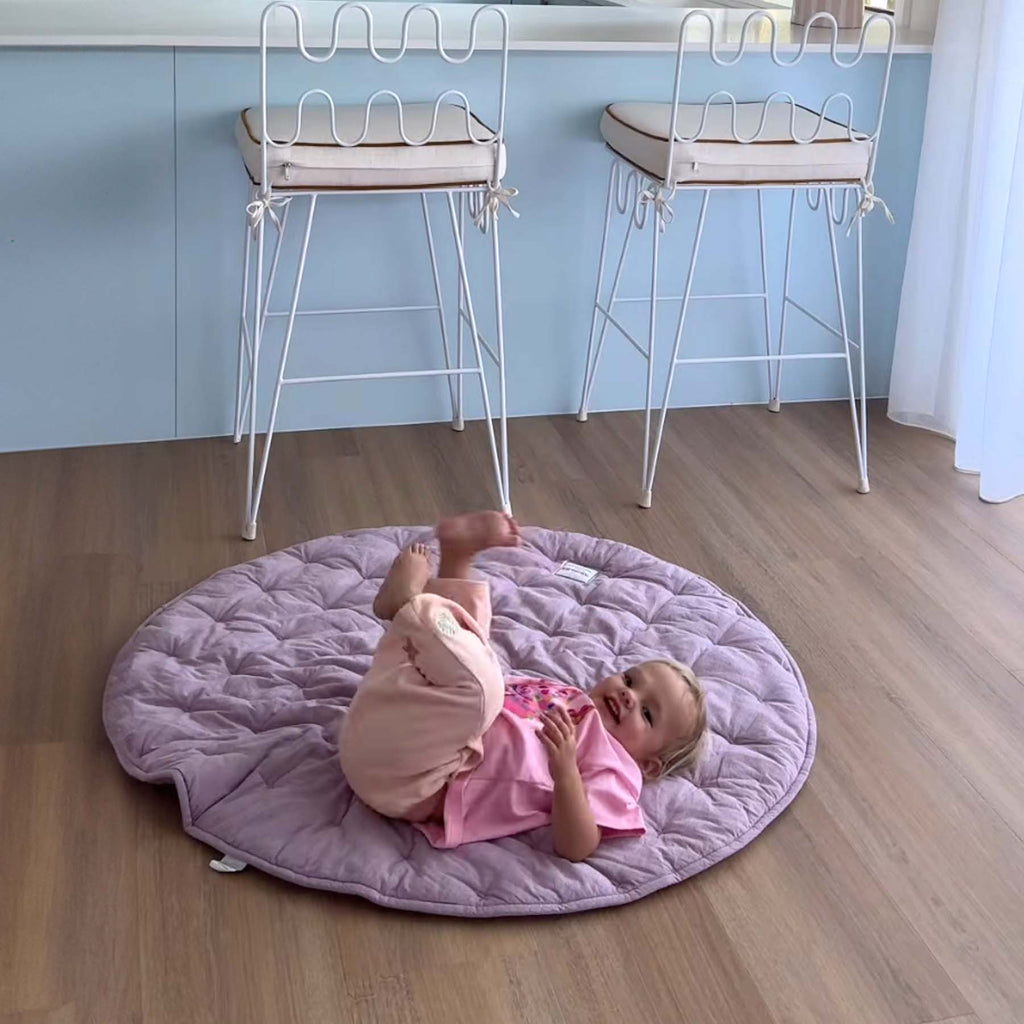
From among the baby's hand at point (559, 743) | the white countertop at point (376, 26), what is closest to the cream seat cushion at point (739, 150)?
the white countertop at point (376, 26)

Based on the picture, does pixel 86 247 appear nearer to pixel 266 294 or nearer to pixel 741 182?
pixel 266 294

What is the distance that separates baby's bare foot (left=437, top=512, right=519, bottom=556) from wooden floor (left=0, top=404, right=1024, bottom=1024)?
552mm

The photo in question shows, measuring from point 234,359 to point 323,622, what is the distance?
90cm

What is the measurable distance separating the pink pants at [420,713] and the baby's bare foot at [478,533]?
0.22m

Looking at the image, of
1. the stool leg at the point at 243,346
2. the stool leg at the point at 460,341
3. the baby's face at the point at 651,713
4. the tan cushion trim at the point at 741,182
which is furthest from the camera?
the stool leg at the point at 460,341

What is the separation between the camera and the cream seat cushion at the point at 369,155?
99.3 inches

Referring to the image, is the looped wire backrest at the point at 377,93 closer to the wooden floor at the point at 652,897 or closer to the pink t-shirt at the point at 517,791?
the wooden floor at the point at 652,897

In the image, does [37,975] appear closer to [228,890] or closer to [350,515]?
[228,890]

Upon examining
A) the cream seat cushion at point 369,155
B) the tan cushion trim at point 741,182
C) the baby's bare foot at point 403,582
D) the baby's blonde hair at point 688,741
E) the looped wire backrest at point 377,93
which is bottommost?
the baby's blonde hair at point 688,741

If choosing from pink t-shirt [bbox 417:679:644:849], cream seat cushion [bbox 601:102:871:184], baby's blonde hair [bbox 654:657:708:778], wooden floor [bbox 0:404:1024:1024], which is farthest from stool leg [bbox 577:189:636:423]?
pink t-shirt [bbox 417:679:644:849]

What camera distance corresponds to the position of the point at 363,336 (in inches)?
125

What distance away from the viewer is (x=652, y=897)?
1.91 meters

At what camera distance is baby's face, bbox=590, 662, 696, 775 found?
204 centimetres

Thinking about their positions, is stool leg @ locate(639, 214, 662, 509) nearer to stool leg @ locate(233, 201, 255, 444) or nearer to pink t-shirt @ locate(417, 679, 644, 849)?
stool leg @ locate(233, 201, 255, 444)
